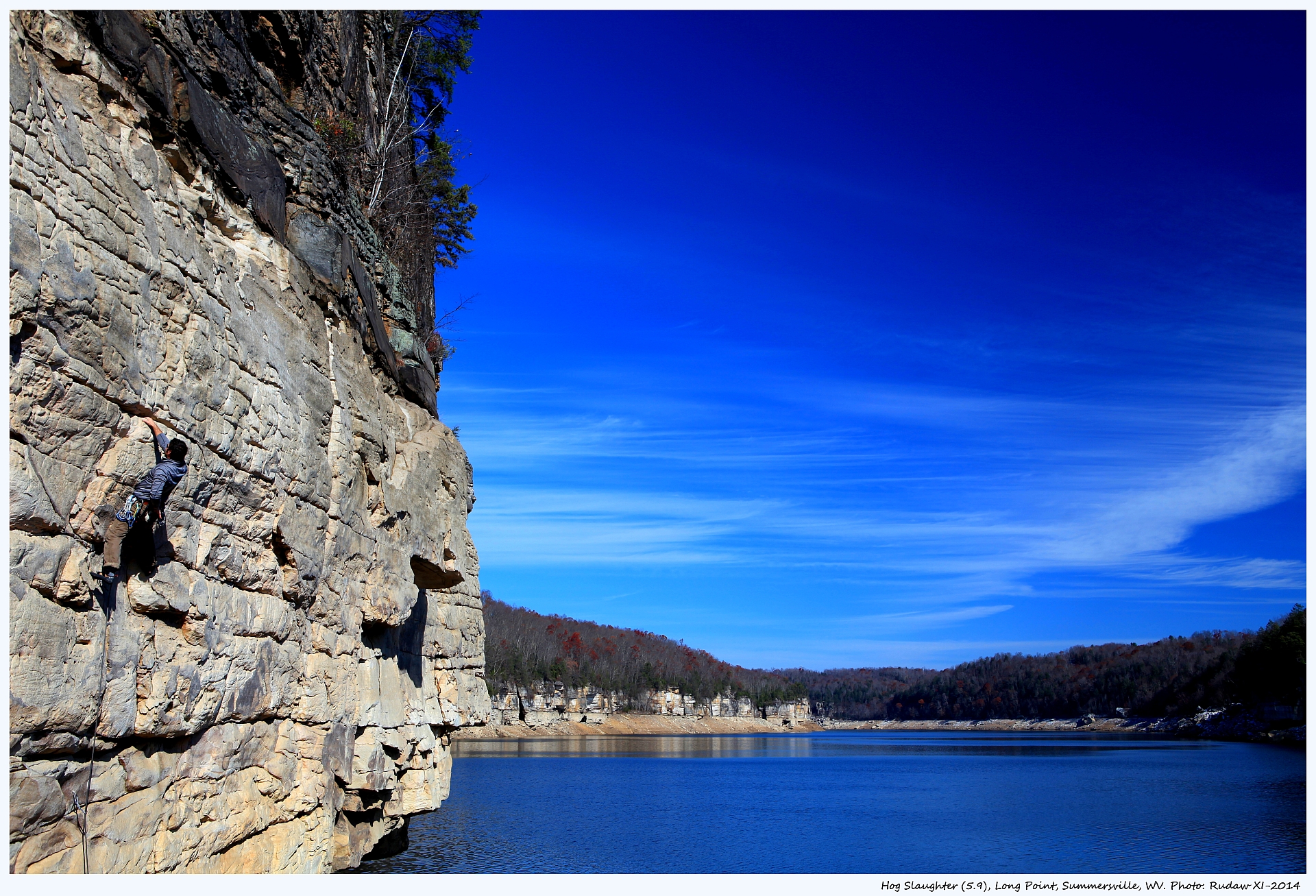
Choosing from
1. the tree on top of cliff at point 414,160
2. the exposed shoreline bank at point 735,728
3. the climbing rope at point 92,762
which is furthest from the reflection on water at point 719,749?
the climbing rope at point 92,762

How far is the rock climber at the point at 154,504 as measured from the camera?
782 cm

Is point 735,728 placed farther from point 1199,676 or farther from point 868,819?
point 868,819

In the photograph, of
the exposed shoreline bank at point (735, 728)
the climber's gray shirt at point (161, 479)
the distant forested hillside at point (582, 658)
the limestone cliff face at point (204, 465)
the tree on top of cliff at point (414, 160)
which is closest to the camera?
the limestone cliff face at point (204, 465)

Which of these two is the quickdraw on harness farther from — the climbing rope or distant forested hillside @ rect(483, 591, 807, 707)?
distant forested hillside @ rect(483, 591, 807, 707)

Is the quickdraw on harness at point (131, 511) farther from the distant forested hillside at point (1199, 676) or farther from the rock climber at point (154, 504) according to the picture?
the distant forested hillside at point (1199, 676)

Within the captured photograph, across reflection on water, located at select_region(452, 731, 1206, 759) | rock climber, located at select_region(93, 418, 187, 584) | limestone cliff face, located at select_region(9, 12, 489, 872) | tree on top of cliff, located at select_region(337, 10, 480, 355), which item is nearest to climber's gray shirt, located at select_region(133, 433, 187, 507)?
rock climber, located at select_region(93, 418, 187, 584)

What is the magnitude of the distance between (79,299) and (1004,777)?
57.2 metres

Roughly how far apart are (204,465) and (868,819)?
30196 millimetres

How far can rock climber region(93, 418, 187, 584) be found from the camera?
7.82m

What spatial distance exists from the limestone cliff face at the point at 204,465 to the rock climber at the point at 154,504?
0.12 metres

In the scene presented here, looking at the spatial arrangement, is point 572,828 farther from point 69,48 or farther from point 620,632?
point 620,632

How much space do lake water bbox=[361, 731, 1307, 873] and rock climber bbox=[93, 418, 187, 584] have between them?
13277mm

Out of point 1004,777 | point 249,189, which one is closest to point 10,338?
point 249,189

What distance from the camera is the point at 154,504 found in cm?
813
